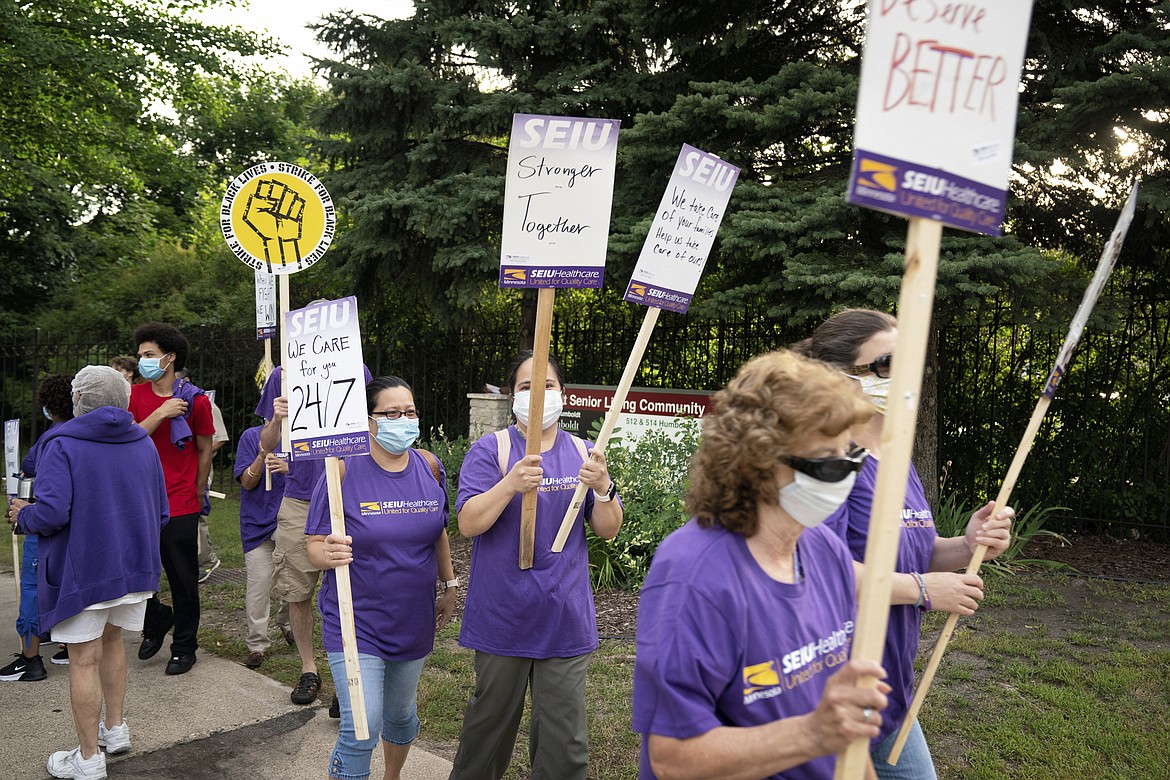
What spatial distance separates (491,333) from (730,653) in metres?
11.0

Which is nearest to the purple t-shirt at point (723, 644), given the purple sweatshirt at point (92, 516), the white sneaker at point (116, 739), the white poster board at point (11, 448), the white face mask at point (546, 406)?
the white face mask at point (546, 406)

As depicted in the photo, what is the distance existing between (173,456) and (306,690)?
1.78 metres

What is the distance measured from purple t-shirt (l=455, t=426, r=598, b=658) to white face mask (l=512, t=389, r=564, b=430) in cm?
10

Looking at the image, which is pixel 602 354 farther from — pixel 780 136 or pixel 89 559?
pixel 89 559

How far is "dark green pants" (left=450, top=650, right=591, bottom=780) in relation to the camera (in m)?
3.51

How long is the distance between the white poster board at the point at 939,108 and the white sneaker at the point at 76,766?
4.28 meters

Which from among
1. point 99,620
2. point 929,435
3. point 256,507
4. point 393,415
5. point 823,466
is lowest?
point 99,620

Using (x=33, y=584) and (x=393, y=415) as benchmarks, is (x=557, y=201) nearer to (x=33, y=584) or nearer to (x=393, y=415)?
(x=393, y=415)

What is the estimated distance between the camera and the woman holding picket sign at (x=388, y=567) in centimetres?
374

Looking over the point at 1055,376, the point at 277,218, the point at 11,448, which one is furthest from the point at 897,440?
the point at 11,448

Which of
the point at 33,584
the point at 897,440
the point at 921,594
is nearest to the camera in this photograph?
the point at 897,440

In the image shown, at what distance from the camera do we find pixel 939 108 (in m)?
1.73

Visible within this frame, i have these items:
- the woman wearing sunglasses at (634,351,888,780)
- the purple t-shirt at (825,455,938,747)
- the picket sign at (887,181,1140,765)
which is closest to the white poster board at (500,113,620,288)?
the purple t-shirt at (825,455,938,747)

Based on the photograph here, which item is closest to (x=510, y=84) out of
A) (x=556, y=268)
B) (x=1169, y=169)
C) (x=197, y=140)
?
(x=1169, y=169)
